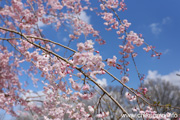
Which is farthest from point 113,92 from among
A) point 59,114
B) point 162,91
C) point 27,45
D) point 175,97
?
point 27,45

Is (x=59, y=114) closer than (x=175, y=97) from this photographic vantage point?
Yes

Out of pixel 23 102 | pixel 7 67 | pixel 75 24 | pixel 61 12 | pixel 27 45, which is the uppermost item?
pixel 61 12

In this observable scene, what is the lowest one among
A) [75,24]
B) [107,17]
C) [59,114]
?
[59,114]

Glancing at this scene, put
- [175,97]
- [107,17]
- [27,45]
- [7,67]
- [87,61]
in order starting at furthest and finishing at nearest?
1. [175,97]
2. [7,67]
3. [107,17]
4. [27,45]
5. [87,61]

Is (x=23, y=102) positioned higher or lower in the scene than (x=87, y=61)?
higher

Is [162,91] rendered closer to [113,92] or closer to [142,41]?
[113,92]

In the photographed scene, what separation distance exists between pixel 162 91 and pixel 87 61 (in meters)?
13.9

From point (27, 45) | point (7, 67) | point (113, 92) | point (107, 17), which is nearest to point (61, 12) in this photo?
point (107, 17)

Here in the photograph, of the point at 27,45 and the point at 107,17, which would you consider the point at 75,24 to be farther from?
the point at 27,45

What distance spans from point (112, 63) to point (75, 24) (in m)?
3.52

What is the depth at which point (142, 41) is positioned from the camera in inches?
134

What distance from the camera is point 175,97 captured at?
44.8 ft

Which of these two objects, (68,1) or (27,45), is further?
(68,1)

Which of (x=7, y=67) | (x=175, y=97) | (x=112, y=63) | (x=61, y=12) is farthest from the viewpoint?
(x=175, y=97)
